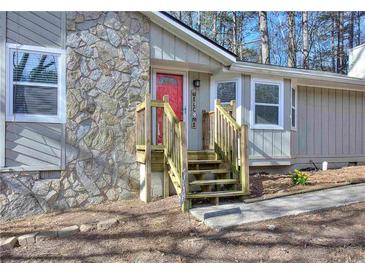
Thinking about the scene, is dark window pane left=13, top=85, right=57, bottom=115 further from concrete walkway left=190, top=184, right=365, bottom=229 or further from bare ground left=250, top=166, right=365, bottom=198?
bare ground left=250, top=166, right=365, bottom=198

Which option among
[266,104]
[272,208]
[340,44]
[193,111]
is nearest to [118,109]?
[193,111]

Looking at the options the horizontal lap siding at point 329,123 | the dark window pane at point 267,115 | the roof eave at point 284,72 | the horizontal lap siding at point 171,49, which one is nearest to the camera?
the horizontal lap siding at point 171,49

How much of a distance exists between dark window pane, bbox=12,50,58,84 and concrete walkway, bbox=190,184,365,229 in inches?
131

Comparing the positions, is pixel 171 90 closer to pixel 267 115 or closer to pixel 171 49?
pixel 171 49

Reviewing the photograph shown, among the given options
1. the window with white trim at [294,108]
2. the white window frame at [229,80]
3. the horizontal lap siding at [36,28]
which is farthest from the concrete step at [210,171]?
the window with white trim at [294,108]

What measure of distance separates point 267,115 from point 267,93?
53 cm

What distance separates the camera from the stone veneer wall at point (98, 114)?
571 centimetres

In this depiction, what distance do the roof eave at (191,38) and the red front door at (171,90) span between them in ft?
3.11

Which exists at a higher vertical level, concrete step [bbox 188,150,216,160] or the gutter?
the gutter

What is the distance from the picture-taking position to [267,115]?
803 cm

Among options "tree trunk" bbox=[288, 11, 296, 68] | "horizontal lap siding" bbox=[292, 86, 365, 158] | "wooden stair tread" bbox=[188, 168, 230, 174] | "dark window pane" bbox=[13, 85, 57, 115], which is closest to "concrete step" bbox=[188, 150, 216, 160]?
"wooden stair tread" bbox=[188, 168, 230, 174]

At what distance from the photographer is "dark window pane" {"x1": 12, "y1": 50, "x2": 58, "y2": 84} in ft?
17.9

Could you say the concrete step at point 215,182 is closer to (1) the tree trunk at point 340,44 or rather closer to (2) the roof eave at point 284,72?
(2) the roof eave at point 284,72
